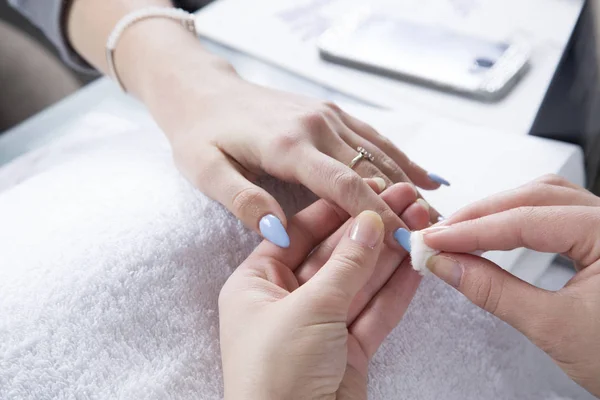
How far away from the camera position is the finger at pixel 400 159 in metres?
0.64

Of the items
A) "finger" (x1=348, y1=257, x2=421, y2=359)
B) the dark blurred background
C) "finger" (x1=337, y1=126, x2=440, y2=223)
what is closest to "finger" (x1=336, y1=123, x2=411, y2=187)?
"finger" (x1=337, y1=126, x2=440, y2=223)

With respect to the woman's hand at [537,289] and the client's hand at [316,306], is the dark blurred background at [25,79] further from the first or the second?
the woman's hand at [537,289]

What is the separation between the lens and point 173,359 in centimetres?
48

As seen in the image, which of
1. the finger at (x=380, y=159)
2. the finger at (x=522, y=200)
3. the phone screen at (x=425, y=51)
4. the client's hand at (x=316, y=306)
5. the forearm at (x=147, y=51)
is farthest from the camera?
the phone screen at (x=425, y=51)

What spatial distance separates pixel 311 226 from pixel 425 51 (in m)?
0.45

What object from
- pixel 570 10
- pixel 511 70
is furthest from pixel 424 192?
pixel 570 10

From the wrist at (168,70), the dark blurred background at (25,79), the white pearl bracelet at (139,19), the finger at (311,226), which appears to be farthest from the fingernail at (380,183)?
the dark blurred background at (25,79)

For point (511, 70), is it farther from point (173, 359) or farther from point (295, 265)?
A: point (173, 359)

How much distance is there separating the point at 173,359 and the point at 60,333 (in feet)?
0.32

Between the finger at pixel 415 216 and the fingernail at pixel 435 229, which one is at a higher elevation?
the fingernail at pixel 435 229

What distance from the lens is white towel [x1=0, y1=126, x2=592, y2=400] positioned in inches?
17.9

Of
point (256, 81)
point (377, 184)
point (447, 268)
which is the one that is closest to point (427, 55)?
point (256, 81)

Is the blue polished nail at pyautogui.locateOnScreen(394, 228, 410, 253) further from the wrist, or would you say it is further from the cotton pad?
the wrist

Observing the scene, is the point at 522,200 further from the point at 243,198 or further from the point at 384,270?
the point at 243,198
